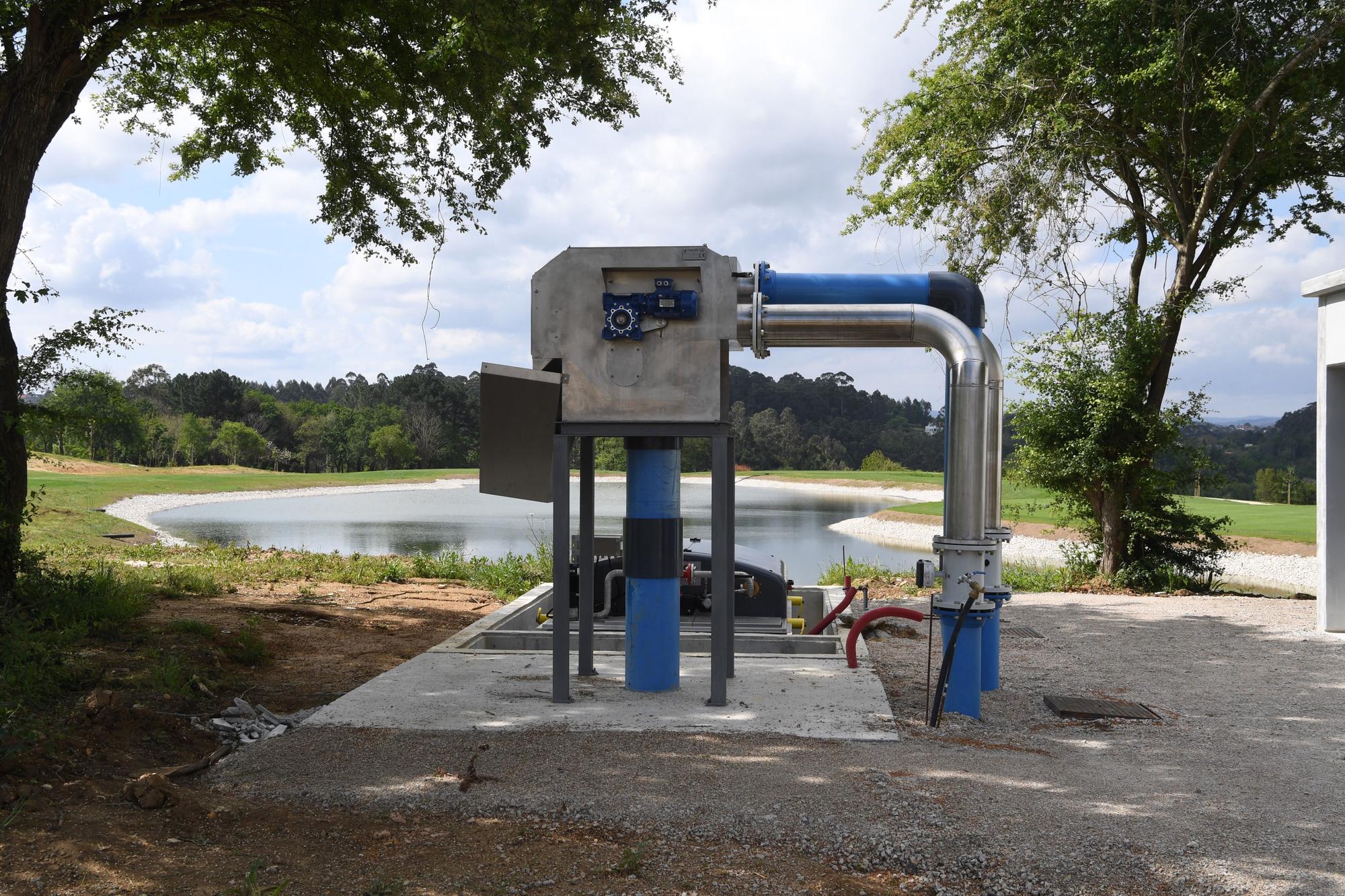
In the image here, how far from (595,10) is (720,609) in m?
6.90

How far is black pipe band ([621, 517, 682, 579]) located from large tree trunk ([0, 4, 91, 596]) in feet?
17.3

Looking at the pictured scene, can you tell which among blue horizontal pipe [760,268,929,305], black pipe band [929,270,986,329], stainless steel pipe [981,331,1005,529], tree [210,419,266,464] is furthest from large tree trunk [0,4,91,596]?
tree [210,419,266,464]

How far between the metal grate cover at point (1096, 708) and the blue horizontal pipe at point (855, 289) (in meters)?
2.90

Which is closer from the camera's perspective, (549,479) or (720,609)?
(720,609)

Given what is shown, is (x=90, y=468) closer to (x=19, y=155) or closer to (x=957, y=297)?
(x=19, y=155)

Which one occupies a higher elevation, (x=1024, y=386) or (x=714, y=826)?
(x=1024, y=386)

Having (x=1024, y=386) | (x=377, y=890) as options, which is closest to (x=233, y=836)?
(x=377, y=890)

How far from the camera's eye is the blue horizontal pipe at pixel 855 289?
21.0 ft

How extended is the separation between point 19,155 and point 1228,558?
20286 mm

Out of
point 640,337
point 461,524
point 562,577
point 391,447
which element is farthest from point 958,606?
point 391,447

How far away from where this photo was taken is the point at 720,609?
19.3 ft

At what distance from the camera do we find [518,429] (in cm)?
620

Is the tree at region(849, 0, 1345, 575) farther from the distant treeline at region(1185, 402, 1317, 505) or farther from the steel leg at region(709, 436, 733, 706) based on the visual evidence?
the distant treeline at region(1185, 402, 1317, 505)

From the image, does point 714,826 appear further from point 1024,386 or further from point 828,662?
point 1024,386
